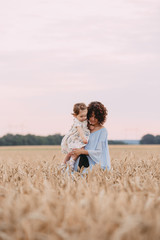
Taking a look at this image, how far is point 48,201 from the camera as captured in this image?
10.8ft

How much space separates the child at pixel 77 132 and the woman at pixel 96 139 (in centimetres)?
13

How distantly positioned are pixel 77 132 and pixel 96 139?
0.38 meters

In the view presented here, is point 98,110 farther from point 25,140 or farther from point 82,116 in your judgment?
point 25,140

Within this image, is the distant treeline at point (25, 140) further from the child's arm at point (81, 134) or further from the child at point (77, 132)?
the child's arm at point (81, 134)

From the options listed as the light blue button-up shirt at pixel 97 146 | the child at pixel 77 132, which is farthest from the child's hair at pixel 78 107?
the light blue button-up shirt at pixel 97 146

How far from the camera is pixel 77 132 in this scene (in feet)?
23.1

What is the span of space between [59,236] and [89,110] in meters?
4.44

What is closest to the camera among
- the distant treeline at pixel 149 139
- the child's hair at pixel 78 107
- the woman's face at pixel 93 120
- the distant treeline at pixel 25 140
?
the child's hair at pixel 78 107

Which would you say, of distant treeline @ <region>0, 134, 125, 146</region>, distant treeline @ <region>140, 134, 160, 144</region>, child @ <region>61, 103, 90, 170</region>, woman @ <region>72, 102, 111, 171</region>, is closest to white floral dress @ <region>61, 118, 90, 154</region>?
child @ <region>61, 103, 90, 170</region>

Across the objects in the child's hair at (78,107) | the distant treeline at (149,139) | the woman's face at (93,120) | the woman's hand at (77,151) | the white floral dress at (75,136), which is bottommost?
the distant treeline at (149,139)

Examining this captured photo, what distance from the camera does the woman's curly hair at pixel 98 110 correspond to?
6.93m

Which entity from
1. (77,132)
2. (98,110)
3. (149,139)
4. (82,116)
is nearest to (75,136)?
(77,132)

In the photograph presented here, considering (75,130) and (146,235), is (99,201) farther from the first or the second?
(75,130)

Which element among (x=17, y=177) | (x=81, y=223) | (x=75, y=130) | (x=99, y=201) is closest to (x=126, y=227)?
(x=81, y=223)
